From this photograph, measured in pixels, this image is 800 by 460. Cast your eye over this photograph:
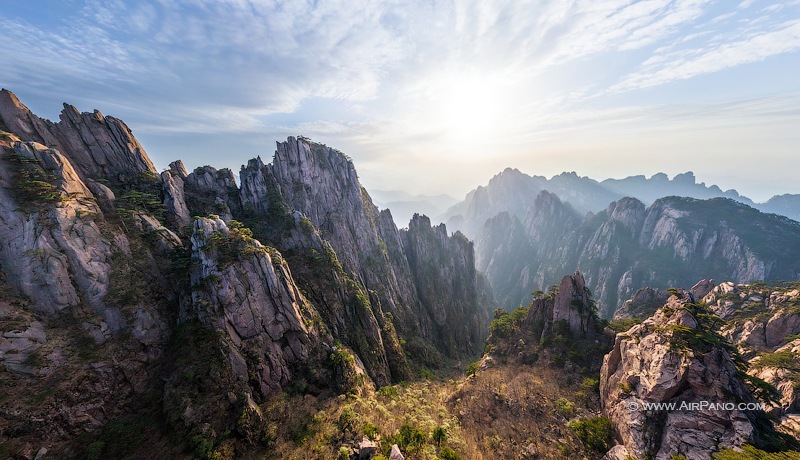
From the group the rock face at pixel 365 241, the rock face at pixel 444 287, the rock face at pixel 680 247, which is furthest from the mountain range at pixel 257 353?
the rock face at pixel 680 247

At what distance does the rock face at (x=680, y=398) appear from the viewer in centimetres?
1778

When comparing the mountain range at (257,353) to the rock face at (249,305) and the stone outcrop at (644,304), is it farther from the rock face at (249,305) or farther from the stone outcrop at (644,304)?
the stone outcrop at (644,304)

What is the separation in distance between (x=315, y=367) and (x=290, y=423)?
6.73 meters

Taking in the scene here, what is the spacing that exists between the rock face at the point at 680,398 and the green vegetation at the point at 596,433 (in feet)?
2.69

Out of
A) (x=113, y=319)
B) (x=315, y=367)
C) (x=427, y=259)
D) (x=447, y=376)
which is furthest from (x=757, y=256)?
(x=113, y=319)

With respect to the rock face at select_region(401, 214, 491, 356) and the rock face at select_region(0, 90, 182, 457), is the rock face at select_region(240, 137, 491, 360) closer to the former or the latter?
the rock face at select_region(401, 214, 491, 356)

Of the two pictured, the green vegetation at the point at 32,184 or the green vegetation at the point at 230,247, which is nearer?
the green vegetation at the point at 32,184

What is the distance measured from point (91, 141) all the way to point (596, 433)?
70855 mm

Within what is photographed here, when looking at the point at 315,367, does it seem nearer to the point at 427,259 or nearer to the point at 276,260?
the point at 276,260

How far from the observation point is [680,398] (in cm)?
2022

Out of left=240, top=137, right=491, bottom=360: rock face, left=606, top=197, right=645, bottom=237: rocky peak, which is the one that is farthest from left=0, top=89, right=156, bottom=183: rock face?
left=606, top=197, right=645, bottom=237: rocky peak

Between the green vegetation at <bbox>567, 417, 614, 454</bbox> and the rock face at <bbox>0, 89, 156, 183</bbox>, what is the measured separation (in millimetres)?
64216

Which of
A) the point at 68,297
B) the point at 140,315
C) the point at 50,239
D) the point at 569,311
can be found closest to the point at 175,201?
the point at 50,239

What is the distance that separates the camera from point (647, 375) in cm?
2230
